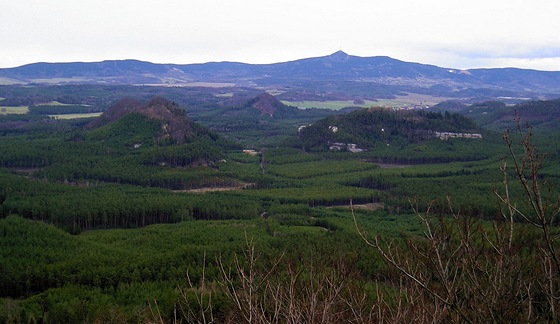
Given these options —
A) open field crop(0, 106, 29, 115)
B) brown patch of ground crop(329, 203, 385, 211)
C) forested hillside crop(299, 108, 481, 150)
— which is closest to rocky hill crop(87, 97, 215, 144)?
forested hillside crop(299, 108, 481, 150)

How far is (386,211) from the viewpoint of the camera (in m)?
58.4

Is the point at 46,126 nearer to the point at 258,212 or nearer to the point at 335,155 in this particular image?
the point at 335,155

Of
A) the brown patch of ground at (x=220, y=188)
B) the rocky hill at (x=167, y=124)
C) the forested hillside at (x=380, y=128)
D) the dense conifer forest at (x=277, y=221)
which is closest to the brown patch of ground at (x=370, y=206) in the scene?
the dense conifer forest at (x=277, y=221)

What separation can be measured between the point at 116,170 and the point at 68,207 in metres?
23.3

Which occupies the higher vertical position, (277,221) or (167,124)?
(167,124)

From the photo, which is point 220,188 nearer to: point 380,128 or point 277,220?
point 277,220

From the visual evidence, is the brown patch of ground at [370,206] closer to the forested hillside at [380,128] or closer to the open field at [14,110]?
the forested hillside at [380,128]

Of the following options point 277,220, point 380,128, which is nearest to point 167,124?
point 380,128

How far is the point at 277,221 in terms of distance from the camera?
51.0 m

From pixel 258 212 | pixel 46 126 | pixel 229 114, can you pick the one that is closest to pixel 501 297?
pixel 258 212

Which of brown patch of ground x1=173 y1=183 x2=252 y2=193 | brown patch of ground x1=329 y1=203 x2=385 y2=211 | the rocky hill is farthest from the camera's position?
the rocky hill

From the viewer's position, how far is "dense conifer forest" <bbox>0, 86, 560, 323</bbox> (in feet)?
27.8

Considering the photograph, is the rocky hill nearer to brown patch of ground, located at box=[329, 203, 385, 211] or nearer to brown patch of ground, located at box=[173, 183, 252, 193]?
brown patch of ground, located at box=[173, 183, 252, 193]

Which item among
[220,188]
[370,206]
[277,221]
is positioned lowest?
[220,188]
